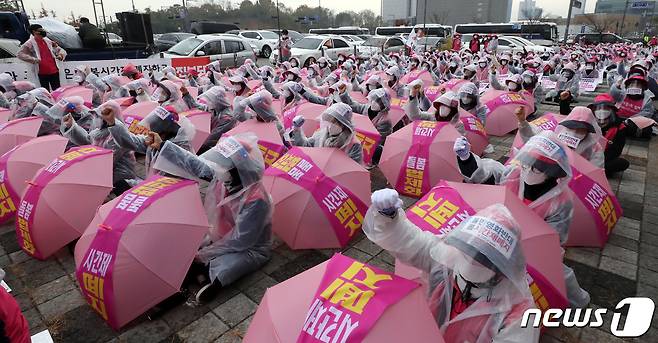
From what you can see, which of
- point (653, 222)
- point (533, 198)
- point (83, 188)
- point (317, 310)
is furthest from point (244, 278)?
point (653, 222)

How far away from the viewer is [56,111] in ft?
21.7

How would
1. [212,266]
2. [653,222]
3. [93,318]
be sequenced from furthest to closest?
[653,222]
[212,266]
[93,318]

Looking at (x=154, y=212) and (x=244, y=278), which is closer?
(x=154, y=212)

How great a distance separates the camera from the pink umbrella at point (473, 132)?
7066 millimetres

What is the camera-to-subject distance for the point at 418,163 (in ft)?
18.4

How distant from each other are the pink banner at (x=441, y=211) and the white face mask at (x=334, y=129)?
226 centimetres

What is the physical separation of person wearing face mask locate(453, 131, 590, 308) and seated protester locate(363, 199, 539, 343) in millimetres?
1466

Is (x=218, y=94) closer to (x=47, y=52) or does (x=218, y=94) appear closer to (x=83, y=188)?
(x=83, y=188)

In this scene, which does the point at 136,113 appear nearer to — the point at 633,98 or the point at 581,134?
the point at 581,134

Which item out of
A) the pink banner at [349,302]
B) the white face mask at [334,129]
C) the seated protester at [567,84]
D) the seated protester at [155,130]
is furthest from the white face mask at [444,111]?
the seated protester at [567,84]

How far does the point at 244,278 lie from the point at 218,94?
15.1 feet

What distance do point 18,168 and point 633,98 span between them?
442 inches

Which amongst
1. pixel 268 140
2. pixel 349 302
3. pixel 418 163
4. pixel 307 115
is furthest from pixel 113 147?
pixel 349 302

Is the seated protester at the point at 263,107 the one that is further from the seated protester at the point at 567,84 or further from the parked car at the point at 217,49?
the seated protester at the point at 567,84
